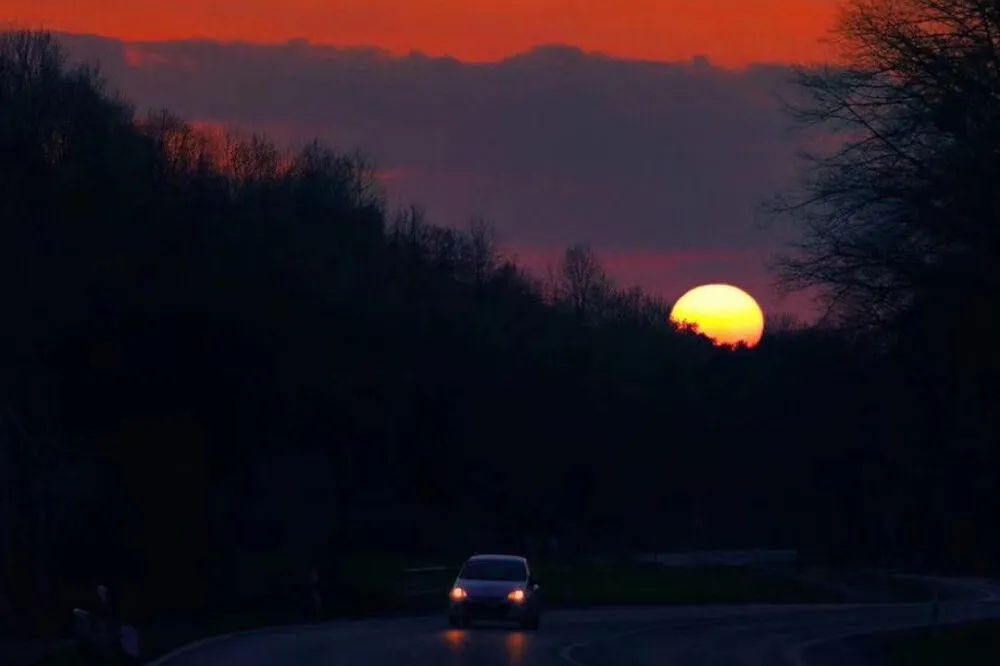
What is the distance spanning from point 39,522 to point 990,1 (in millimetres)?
22043

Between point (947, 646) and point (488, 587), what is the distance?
9564 millimetres

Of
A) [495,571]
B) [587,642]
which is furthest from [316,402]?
[587,642]

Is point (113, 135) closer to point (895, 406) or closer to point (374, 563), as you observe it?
point (374, 563)

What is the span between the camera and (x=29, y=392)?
38031 millimetres

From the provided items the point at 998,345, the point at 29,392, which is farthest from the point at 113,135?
the point at 998,345

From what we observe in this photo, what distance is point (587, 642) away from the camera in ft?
110

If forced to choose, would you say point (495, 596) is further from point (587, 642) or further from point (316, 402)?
point (316, 402)

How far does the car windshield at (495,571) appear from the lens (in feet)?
124

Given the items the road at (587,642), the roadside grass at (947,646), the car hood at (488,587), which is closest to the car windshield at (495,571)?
the car hood at (488,587)

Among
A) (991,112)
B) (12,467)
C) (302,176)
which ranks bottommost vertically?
(12,467)

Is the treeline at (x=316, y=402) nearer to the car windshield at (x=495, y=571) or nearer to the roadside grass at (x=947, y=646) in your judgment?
the roadside grass at (x=947, y=646)

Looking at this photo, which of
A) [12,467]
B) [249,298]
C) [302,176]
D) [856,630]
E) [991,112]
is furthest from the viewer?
[302,176]

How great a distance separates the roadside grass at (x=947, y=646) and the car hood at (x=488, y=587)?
25.4 ft

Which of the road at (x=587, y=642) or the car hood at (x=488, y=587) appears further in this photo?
the car hood at (x=488, y=587)
